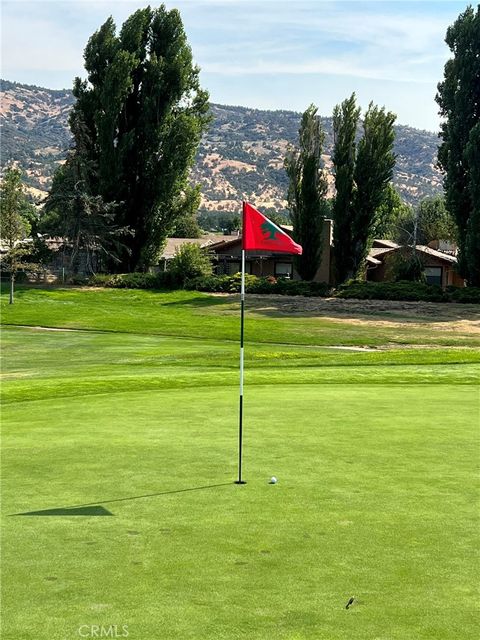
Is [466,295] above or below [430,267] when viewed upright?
below

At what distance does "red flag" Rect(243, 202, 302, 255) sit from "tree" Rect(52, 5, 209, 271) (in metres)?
58.5

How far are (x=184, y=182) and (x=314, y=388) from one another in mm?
55850

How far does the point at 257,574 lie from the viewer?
680cm

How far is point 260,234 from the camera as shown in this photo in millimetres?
10992

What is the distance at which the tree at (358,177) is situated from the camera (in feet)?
219

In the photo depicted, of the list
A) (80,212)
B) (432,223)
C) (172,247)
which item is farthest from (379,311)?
(432,223)

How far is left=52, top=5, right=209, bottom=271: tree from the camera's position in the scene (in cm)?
6856

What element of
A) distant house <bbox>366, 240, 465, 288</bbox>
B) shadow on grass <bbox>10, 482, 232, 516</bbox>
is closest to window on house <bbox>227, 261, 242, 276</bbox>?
distant house <bbox>366, 240, 465, 288</bbox>

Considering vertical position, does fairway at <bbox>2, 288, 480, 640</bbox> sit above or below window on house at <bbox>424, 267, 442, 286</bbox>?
below

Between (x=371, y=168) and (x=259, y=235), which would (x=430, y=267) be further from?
(x=259, y=235)

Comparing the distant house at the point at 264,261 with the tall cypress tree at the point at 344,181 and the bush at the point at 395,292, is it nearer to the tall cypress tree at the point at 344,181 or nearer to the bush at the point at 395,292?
the tall cypress tree at the point at 344,181

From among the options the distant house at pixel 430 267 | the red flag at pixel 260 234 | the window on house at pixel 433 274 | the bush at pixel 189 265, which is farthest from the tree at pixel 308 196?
the red flag at pixel 260 234

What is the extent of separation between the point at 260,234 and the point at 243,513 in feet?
12.3

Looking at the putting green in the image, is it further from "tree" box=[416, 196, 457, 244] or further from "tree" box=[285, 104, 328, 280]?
"tree" box=[416, 196, 457, 244]
